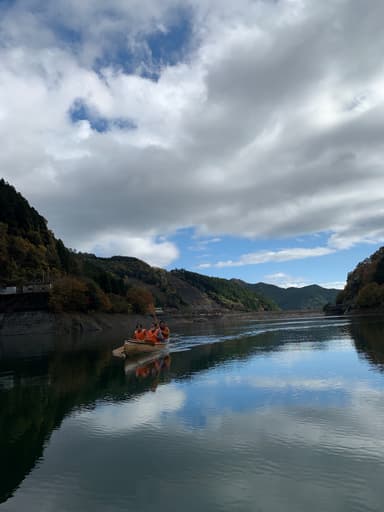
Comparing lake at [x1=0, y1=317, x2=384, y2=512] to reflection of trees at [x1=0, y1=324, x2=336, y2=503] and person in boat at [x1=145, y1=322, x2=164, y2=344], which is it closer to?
reflection of trees at [x1=0, y1=324, x2=336, y2=503]

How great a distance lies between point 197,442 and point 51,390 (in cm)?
1645

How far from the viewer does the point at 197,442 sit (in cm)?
1703

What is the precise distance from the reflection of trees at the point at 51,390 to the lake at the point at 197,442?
103 millimetres

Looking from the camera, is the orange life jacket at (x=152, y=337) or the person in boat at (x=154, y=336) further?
the person in boat at (x=154, y=336)

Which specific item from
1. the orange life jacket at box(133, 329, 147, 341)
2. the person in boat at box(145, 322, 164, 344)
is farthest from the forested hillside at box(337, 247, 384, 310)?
the orange life jacket at box(133, 329, 147, 341)

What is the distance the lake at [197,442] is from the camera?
40.3 ft

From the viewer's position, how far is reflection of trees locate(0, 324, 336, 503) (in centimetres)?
1695

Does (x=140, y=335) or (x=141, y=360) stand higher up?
(x=140, y=335)

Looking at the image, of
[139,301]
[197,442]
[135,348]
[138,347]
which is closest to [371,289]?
[139,301]

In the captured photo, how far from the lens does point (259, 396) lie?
83.3 feet

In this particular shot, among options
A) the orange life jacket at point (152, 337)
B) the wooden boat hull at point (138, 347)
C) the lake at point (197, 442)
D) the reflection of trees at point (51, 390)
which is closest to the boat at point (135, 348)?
the wooden boat hull at point (138, 347)

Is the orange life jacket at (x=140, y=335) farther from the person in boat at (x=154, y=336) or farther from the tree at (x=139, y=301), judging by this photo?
the tree at (x=139, y=301)

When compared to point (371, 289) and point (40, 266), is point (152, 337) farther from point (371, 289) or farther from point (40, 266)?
point (371, 289)

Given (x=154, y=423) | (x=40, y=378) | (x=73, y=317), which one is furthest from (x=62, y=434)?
(x=73, y=317)
